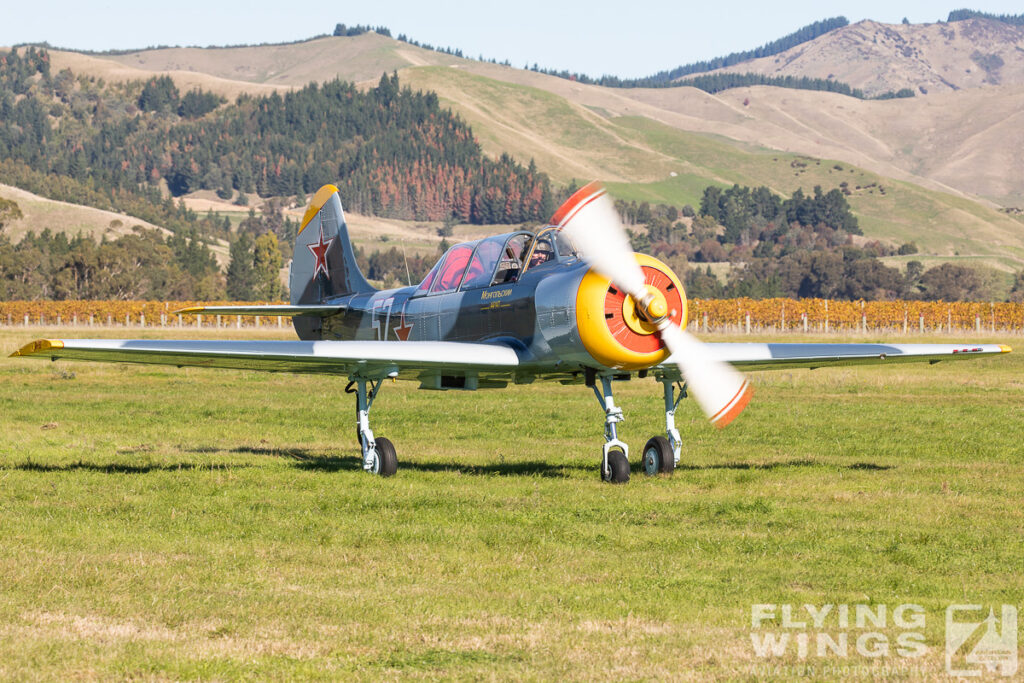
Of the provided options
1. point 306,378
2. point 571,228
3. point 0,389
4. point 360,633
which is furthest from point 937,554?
point 306,378

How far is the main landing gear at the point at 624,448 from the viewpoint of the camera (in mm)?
14891

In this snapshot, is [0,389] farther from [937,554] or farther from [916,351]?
[937,554]

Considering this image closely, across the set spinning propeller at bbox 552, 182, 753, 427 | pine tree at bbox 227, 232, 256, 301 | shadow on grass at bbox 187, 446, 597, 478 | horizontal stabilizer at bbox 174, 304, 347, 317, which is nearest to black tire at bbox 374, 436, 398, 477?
shadow on grass at bbox 187, 446, 597, 478

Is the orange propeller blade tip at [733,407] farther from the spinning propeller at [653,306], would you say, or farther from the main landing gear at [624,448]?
the main landing gear at [624,448]

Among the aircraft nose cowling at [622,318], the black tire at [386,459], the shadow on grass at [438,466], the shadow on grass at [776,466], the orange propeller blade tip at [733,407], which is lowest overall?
the shadow on grass at [438,466]

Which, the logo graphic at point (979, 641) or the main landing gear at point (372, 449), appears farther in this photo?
the main landing gear at point (372, 449)

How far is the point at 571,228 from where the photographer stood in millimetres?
15062

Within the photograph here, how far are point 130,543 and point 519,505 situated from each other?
405 centimetres

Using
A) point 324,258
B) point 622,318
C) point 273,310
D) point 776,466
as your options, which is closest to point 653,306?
point 622,318

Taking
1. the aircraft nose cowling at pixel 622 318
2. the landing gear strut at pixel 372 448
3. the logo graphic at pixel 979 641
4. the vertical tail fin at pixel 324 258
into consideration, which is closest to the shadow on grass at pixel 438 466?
the landing gear strut at pixel 372 448

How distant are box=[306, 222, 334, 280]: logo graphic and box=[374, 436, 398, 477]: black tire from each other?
7372mm

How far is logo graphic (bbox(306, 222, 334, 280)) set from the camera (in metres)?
22.6

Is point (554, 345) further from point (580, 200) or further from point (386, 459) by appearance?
point (386, 459)

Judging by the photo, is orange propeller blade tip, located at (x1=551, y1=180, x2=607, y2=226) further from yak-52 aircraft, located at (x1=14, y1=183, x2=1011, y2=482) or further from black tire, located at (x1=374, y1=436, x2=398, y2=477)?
black tire, located at (x1=374, y1=436, x2=398, y2=477)
